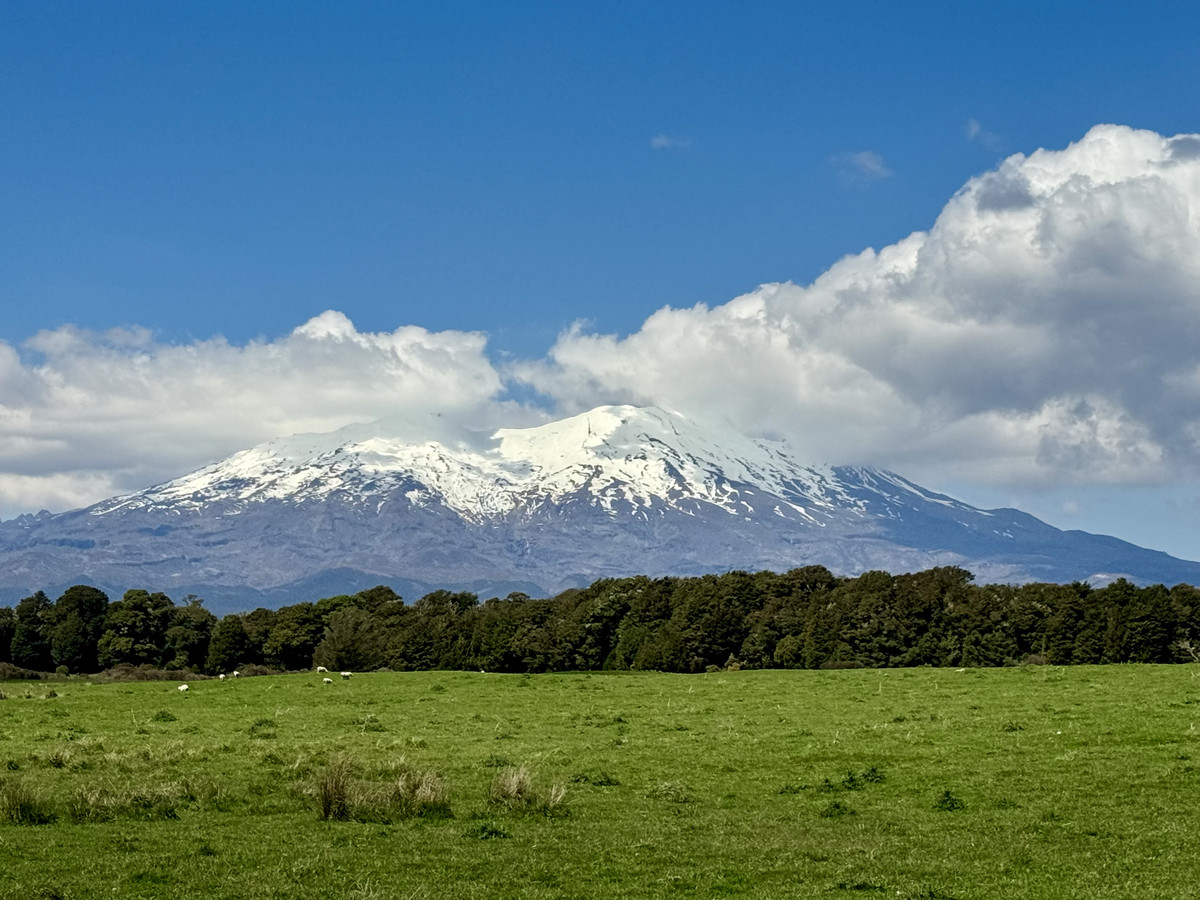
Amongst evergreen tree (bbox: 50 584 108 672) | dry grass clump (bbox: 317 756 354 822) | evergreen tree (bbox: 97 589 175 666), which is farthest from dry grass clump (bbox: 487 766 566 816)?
evergreen tree (bbox: 50 584 108 672)

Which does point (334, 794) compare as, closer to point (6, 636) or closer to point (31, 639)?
A: point (31, 639)

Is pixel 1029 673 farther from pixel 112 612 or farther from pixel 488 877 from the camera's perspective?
pixel 112 612

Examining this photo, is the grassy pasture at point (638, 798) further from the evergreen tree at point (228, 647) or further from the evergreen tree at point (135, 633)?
the evergreen tree at point (135, 633)

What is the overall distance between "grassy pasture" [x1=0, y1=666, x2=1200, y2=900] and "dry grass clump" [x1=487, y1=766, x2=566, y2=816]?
8cm

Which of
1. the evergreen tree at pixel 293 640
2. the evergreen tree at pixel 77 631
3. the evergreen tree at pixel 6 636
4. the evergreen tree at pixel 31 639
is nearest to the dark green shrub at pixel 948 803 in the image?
the evergreen tree at pixel 293 640

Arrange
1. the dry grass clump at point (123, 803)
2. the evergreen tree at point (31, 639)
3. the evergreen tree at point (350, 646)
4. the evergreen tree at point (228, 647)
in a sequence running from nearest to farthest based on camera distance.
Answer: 1. the dry grass clump at point (123, 803)
2. the evergreen tree at point (350, 646)
3. the evergreen tree at point (228, 647)
4. the evergreen tree at point (31, 639)

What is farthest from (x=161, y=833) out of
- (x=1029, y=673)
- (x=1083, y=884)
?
(x=1029, y=673)

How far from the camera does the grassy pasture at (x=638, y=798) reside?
1764 centimetres

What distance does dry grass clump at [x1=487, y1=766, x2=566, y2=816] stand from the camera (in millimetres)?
22886

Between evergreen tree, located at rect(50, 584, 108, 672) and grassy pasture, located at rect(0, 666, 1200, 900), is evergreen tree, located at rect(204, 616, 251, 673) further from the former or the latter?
grassy pasture, located at rect(0, 666, 1200, 900)

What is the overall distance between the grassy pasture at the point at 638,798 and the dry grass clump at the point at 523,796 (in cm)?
8

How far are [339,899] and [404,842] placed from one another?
147 inches

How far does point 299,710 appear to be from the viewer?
1671 inches

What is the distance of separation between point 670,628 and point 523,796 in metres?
55.4
